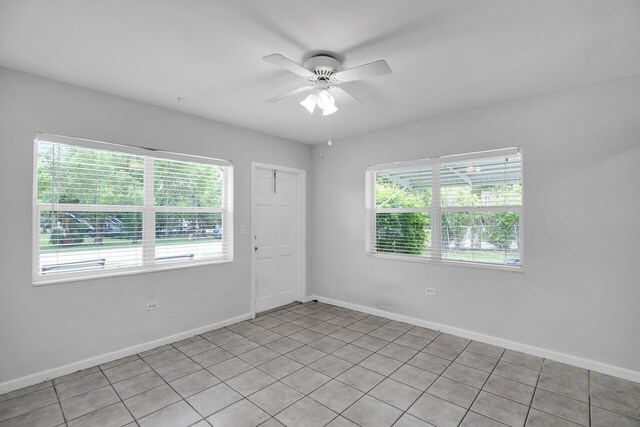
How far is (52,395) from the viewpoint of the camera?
245cm

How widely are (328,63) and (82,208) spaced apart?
8.38ft

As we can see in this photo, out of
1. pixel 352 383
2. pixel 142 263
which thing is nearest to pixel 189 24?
pixel 142 263

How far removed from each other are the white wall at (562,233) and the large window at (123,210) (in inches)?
101

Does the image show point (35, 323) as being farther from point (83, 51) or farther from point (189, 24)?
point (189, 24)

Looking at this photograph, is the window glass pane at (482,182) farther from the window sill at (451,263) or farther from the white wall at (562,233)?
the window sill at (451,263)

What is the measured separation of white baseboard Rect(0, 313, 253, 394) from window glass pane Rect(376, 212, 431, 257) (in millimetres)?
2425

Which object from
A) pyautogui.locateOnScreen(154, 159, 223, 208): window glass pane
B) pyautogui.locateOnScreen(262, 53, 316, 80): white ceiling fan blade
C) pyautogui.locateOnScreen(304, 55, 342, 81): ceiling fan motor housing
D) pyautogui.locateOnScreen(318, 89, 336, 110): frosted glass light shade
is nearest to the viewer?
pyautogui.locateOnScreen(262, 53, 316, 80): white ceiling fan blade

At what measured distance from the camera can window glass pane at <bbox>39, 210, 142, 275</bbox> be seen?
273cm

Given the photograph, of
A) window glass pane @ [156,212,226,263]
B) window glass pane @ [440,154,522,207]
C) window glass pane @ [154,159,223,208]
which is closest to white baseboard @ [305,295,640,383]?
window glass pane @ [440,154,522,207]

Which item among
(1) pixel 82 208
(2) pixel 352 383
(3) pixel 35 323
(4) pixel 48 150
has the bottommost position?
(2) pixel 352 383

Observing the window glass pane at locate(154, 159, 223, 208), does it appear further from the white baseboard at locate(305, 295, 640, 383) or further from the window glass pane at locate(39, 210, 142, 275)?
the white baseboard at locate(305, 295, 640, 383)

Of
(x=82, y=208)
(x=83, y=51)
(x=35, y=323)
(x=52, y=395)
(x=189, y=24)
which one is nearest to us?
(x=189, y=24)

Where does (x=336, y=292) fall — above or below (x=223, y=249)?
below

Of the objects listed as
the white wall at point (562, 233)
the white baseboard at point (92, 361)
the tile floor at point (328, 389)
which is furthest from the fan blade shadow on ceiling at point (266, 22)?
the white baseboard at point (92, 361)
